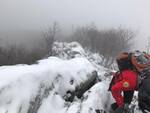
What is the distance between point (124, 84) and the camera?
683 centimetres

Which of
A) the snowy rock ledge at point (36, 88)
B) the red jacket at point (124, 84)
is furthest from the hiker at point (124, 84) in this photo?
the snowy rock ledge at point (36, 88)

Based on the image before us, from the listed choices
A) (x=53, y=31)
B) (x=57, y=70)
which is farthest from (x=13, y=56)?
(x=57, y=70)

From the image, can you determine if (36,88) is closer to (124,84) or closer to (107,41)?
(124,84)

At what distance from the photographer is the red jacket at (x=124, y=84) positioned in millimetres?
6812

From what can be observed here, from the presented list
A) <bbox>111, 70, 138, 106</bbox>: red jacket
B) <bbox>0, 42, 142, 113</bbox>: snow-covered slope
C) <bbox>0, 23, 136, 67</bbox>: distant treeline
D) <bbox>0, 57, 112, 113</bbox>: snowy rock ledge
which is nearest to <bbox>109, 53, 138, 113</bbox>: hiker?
<bbox>111, 70, 138, 106</bbox>: red jacket

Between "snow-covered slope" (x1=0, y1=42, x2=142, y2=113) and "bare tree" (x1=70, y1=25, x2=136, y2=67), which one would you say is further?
"bare tree" (x1=70, y1=25, x2=136, y2=67)

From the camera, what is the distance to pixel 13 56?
67812 mm

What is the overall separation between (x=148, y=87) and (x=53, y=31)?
260 feet

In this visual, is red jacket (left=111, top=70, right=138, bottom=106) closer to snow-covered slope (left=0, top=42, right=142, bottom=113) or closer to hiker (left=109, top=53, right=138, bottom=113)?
hiker (left=109, top=53, right=138, bottom=113)

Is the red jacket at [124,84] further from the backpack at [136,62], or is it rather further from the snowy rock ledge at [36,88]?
the snowy rock ledge at [36,88]

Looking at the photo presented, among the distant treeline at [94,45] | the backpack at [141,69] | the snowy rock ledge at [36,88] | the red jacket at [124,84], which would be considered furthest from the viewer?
the distant treeline at [94,45]

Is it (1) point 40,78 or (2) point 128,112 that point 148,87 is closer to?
(2) point 128,112

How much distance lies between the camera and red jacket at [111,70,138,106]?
22.4 ft

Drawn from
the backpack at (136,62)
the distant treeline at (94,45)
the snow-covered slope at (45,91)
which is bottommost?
the distant treeline at (94,45)
